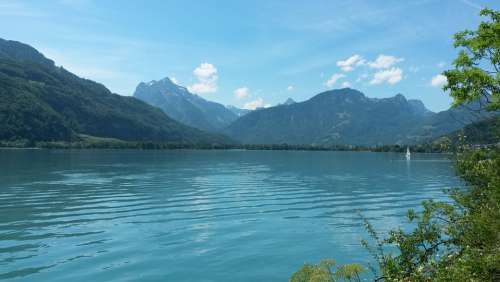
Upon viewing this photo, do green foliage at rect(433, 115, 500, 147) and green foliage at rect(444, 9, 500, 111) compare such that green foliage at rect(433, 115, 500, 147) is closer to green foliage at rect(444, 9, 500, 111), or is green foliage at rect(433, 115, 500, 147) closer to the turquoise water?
green foliage at rect(444, 9, 500, 111)

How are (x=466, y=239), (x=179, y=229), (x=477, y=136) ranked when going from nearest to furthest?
(x=466, y=239) → (x=477, y=136) → (x=179, y=229)

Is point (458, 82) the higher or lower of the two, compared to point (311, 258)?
higher

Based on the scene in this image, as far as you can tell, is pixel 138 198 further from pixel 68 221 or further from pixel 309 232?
pixel 309 232

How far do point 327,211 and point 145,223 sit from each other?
81.0 feet

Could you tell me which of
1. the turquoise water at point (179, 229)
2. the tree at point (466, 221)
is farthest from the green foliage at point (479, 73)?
the turquoise water at point (179, 229)

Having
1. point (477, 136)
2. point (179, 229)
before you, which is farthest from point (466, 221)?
point (179, 229)

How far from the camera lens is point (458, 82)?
17469mm

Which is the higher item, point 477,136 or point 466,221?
point 477,136

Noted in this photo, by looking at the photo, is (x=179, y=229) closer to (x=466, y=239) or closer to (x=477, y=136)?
(x=477, y=136)

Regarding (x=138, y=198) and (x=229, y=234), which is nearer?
(x=229, y=234)

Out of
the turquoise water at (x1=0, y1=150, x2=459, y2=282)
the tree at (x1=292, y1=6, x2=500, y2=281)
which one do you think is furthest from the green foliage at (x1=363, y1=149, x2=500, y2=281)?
the turquoise water at (x1=0, y1=150, x2=459, y2=282)

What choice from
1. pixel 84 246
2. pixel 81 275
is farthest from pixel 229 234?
pixel 81 275

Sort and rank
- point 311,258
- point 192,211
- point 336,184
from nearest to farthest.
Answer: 1. point 311,258
2. point 192,211
3. point 336,184

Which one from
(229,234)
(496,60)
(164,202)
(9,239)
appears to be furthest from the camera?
(164,202)
